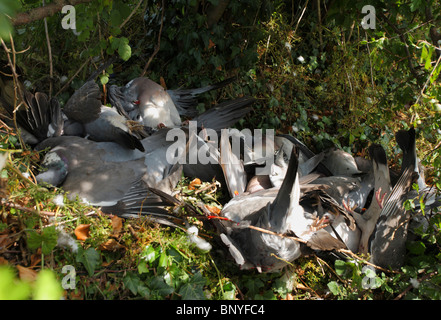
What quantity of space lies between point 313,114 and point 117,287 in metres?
2.55

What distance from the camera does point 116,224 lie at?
2.24 meters

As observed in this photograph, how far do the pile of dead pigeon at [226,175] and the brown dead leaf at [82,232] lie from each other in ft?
0.78

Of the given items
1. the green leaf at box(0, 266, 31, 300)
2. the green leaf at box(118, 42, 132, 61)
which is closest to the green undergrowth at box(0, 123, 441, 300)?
the green leaf at box(118, 42, 132, 61)

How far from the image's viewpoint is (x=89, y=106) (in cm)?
274

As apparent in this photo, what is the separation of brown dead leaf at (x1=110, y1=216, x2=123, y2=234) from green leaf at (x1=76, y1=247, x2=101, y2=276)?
0.65 ft

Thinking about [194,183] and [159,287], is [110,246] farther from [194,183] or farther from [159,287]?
[194,183]

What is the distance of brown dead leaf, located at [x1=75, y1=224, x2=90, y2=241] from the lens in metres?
2.12

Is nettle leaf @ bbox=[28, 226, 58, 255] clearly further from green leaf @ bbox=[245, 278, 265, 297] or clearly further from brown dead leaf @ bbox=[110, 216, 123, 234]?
green leaf @ bbox=[245, 278, 265, 297]

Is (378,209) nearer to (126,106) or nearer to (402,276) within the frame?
(402,276)

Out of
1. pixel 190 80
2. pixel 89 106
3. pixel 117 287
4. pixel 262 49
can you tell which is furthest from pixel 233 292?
pixel 262 49

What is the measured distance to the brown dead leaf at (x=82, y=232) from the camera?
83.6 inches

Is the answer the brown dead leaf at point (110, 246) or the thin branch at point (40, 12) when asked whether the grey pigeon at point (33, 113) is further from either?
the brown dead leaf at point (110, 246)

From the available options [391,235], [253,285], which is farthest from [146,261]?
[391,235]
